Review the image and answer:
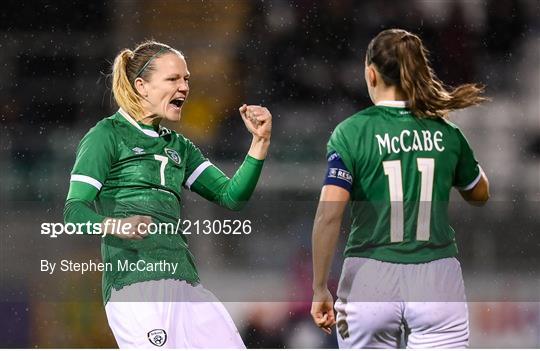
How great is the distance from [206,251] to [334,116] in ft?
2.94

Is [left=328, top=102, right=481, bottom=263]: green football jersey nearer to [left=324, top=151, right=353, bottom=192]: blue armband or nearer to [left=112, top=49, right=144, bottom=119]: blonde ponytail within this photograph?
[left=324, top=151, right=353, bottom=192]: blue armband

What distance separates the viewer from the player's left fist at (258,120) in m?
2.53

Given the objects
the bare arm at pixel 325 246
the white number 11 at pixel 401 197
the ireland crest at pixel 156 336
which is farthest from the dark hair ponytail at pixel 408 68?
the ireland crest at pixel 156 336

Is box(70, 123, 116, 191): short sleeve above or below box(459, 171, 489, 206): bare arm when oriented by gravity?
above

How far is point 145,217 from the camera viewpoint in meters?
2.37

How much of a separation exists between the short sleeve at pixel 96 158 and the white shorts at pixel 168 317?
27 cm

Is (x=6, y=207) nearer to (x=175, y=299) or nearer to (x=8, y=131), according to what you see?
(x=8, y=131)

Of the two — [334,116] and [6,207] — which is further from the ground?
[334,116]

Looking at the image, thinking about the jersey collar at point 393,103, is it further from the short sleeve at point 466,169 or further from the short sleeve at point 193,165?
the short sleeve at point 193,165

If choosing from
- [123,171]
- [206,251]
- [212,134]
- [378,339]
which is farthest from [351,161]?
[212,134]

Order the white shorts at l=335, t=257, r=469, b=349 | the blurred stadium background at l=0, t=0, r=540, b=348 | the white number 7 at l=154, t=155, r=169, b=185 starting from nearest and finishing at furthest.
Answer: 1. the white shorts at l=335, t=257, r=469, b=349
2. the white number 7 at l=154, t=155, r=169, b=185
3. the blurred stadium background at l=0, t=0, r=540, b=348

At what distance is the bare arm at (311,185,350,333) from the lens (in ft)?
7.46

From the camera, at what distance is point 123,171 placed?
247cm

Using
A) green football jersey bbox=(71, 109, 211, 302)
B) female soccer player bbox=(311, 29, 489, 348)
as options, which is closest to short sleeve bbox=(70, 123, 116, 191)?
green football jersey bbox=(71, 109, 211, 302)
